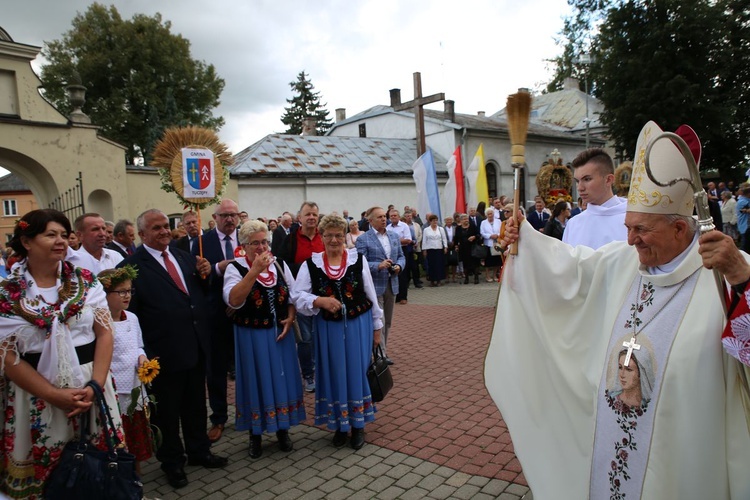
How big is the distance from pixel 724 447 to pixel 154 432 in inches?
146

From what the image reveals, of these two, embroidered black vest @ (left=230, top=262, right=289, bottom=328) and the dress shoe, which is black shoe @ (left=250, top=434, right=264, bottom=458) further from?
embroidered black vest @ (left=230, top=262, right=289, bottom=328)

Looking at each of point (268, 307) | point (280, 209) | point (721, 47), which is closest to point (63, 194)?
point (280, 209)

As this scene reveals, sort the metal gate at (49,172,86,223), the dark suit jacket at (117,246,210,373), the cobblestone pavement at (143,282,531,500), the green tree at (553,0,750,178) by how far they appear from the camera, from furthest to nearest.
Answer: the green tree at (553,0,750,178), the metal gate at (49,172,86,223), the dark suit jacket at (117,246,210,373), the cobblestone pavement at (143,282,531,500)

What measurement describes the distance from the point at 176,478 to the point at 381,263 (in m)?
3.66

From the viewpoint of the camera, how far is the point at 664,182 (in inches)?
90.0

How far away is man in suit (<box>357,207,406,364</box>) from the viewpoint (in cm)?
705

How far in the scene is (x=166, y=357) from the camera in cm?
407

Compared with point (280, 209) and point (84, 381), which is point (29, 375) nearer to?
point (84, 381)

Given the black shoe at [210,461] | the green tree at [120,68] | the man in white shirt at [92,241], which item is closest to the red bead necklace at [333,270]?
the black shoe at [210,461]

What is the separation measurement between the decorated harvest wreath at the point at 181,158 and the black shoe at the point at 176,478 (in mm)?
2294

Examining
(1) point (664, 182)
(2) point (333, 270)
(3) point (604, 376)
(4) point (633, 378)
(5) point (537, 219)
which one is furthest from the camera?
(5) point (537, 219)

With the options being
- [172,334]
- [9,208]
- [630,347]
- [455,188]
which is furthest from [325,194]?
[9,208]

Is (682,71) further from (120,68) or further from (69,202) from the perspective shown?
(120,68)

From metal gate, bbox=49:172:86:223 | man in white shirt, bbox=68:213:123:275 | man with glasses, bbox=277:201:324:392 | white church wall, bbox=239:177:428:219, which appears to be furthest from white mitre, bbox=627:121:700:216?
white church wall, bbox=239:177:428:219
